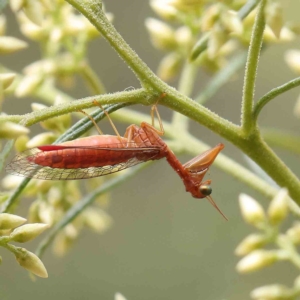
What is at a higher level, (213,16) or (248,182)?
(213,16)

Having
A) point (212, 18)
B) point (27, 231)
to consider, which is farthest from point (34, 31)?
point (27, 231)

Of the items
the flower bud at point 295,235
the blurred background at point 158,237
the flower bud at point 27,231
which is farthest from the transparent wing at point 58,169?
the blurred background at point 158,237

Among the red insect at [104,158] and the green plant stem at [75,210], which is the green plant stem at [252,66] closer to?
the red insect at [104,158]

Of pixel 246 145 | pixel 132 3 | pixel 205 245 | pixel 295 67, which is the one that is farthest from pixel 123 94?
pixel 132 3

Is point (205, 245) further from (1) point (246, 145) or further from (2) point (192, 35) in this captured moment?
(1) point (246, 145)

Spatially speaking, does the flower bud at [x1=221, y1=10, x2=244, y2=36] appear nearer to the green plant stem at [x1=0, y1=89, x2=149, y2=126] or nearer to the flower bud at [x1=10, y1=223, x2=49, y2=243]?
the green plant stem at [x1=0, y1=89, x2=149, y2=126]

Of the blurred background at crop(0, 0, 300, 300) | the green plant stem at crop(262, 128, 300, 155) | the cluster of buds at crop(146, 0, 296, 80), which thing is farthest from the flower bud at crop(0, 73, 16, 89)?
the blurred background at crop(0, 0, 300, 300)
